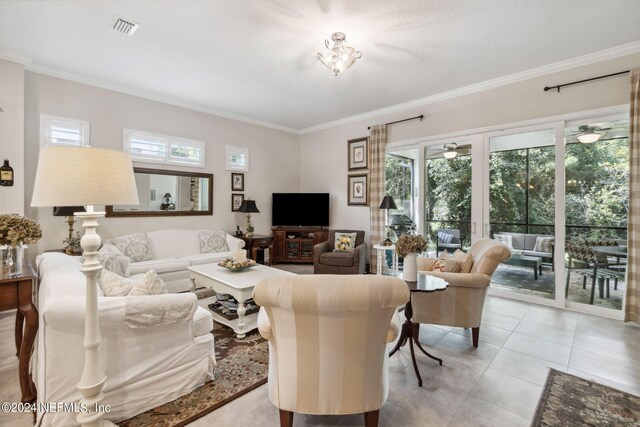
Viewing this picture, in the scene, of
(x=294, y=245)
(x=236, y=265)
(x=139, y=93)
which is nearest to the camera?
(x=236, y=265)

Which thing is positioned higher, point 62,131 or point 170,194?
point 62,131

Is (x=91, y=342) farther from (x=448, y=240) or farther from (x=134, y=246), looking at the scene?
(x=448, y=240)

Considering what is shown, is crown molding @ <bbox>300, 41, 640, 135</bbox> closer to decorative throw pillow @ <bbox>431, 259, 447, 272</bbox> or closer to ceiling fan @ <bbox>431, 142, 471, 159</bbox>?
ceiling fan @ <bbox>431, 142, 471, 159</bbox>

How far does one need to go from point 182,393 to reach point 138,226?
3.33m

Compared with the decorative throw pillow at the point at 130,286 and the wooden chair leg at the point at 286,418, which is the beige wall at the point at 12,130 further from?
the wooden chair leg at the point at 286,418

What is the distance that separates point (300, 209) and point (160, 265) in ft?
9.52

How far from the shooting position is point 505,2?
2.44 m

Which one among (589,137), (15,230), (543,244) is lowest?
(543,244)

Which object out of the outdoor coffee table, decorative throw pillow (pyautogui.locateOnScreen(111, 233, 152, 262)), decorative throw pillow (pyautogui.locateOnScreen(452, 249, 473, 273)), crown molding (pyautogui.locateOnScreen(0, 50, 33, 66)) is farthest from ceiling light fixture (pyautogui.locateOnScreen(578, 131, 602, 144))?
crown molding (pyautogui.locateOnScreen(0, 50, 33, 66))

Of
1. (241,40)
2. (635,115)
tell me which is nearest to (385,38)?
(241,40)

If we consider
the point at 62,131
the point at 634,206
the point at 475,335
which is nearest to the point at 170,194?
the point at 62,131

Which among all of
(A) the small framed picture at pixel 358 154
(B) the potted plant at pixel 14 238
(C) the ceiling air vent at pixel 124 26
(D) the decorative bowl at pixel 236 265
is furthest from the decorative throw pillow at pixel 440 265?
(C) the ceiling air vent at pixel 124 26

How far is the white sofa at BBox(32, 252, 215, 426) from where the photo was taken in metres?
1.58

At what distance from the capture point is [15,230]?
195cm
